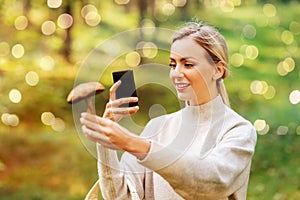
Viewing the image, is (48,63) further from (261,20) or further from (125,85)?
(125,85)

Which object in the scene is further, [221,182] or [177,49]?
[177,49]

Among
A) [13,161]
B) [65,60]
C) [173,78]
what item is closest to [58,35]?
[65,60]

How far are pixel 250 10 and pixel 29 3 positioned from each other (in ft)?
3.23

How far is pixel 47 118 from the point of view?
304cm

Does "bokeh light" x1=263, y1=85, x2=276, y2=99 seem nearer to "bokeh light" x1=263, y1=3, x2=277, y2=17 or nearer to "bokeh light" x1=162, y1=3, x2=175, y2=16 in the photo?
"bokeh light" x1=263, y1=3, x2=277, y2=17

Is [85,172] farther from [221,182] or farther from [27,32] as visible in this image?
[221,182]

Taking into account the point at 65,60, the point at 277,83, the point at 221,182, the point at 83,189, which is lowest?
the point at 83,189

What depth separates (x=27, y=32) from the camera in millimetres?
3053

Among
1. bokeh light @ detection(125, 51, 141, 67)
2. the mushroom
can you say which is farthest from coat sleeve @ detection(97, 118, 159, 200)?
bokeh light @ detection(125, 51, 141, 67)

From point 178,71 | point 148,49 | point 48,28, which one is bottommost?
point 148,49

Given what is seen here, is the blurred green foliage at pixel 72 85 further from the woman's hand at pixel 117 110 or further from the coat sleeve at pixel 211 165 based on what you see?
the woman's hand at pixel 117 110

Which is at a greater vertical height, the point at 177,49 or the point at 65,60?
the point at 177,49

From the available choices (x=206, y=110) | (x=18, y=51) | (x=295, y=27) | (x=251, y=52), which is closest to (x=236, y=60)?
(x=251, y=52)

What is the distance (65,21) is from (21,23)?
0.19 m
